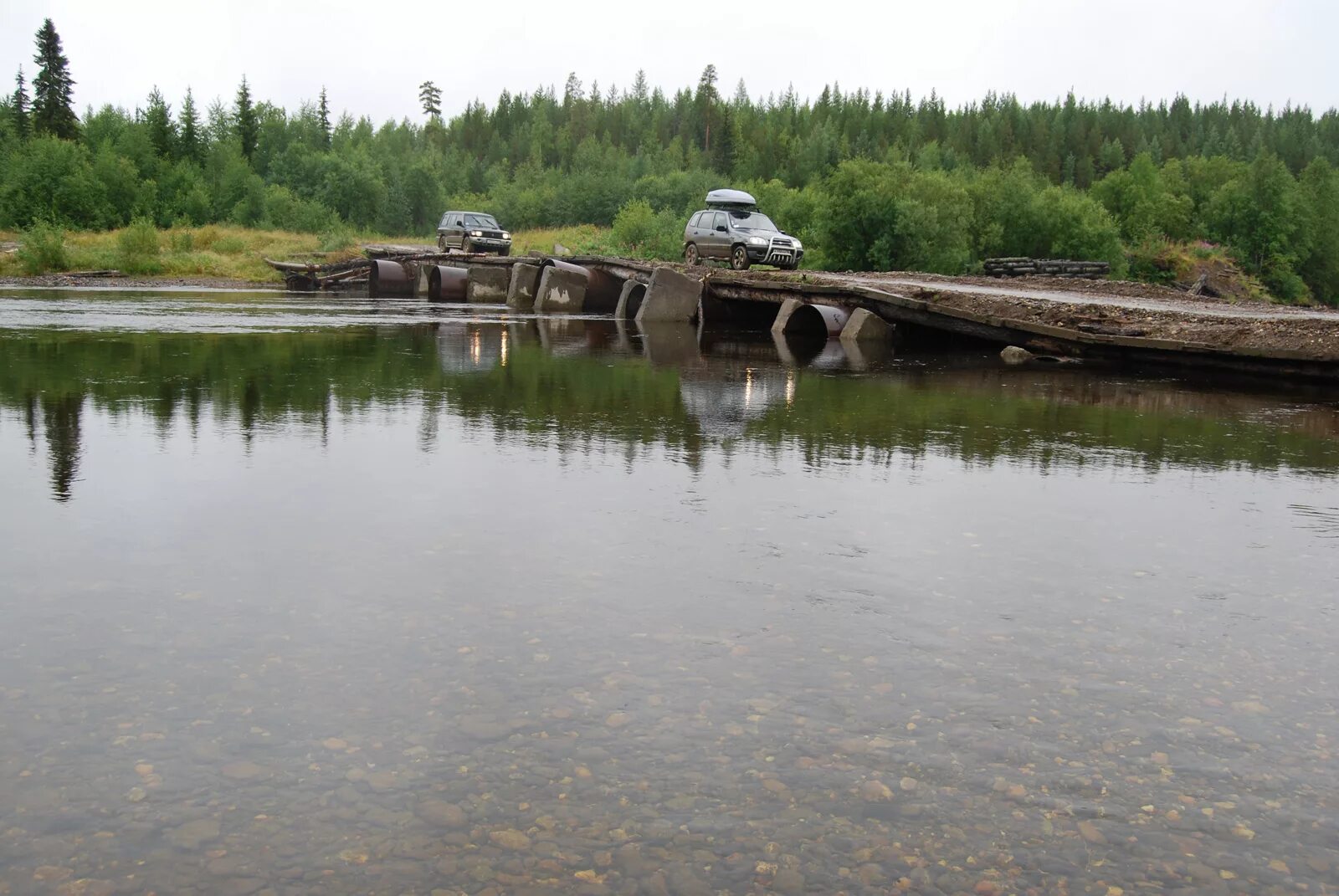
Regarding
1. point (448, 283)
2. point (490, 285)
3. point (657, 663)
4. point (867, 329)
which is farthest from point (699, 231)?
point (657, 663)

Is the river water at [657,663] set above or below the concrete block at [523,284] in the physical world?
below

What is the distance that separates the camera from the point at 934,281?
95.9ft

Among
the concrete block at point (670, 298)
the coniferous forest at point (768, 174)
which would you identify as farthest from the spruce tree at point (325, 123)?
the concrete block at point (670, 298)

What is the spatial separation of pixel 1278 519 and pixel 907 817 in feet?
18.6

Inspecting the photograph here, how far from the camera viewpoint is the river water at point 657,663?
11.5ft

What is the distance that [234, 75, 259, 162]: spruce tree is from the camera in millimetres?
103938

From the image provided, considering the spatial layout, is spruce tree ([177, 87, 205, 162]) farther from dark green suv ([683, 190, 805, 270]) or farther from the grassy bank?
dark green suv ([683, 190, 805, 270])

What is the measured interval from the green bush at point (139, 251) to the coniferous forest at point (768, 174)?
19036mm

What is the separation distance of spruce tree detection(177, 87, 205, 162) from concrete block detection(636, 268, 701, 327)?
8097cm

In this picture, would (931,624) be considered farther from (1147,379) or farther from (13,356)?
(13,356)

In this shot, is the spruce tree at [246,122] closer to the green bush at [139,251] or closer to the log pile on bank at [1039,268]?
the green bush at [139,251]

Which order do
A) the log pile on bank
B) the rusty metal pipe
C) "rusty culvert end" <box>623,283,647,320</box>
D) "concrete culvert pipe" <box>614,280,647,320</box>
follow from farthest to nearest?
the log pile on bank → the rusty metal pipe → "rusty culvert end" <box>623,283,647,320</box> → "concrete culvert pipe" <box>614,280,647,320</box>

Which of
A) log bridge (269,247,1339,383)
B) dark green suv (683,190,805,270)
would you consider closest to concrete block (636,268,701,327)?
log bridge (269,247,1339,383)

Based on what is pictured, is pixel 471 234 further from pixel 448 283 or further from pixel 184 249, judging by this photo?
pixel 184 249
